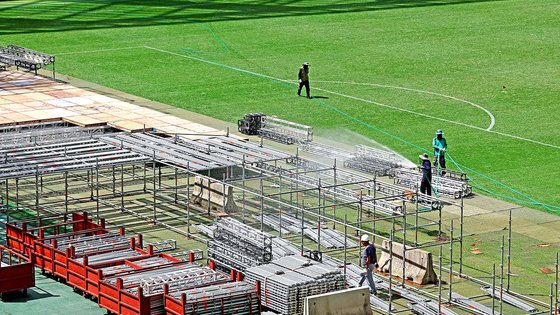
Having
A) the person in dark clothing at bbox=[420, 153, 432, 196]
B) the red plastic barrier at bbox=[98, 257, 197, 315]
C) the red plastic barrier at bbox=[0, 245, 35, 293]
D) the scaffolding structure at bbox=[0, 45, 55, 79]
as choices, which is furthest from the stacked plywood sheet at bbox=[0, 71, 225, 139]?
the red plastic barrier at bbox=[98, 257, 197, 315]

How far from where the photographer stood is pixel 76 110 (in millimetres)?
60781

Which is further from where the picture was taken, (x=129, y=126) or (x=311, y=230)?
(x=129, y=126)

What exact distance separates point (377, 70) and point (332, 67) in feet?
8.85

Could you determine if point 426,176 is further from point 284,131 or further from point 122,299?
point 122,299

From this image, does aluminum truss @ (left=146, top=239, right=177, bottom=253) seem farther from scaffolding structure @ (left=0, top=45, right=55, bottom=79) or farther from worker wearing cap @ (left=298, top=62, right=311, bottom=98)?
scaffolding structure @ (left=0, top=45, right=55, bottom=79)

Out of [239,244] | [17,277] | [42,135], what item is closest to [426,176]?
[239,244]

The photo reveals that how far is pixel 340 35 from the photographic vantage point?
8338cm

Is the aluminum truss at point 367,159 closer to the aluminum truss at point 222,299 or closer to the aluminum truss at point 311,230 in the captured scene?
the aluminum truss at point 311,230

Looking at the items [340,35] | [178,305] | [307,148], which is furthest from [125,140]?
[340,35]

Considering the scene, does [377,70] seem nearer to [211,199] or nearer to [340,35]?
[340,35]

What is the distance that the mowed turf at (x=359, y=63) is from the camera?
56.9m

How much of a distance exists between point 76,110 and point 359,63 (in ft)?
64.9

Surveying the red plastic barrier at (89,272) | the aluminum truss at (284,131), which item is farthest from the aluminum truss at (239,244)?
the aluminum truss at (284,131)

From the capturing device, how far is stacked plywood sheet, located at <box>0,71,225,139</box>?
57.4 meters
